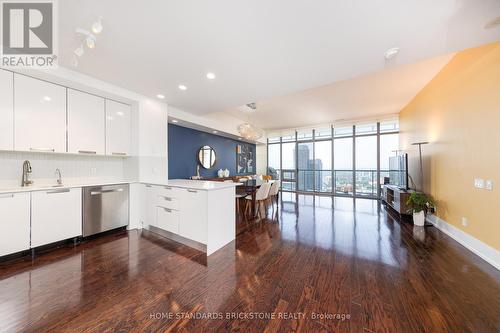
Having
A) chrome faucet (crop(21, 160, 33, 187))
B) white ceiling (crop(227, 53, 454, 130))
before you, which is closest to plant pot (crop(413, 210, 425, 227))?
white ceiling (crop(227, 53, 454, 130))

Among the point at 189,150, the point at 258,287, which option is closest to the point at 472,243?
the point at 258,287

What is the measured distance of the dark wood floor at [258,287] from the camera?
1.36 metres

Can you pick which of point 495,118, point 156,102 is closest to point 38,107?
point 156,102

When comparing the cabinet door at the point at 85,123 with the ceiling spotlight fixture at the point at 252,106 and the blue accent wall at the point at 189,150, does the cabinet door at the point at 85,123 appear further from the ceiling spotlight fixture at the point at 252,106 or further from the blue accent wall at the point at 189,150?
the ceiling spotlight fixture at the point at 252,106

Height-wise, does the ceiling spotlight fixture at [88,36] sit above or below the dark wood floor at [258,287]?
above

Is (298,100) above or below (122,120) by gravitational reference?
above

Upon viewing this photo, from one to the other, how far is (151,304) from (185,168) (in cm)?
381

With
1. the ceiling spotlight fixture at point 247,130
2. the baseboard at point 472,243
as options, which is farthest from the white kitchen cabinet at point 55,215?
the baseboard at point 472,243

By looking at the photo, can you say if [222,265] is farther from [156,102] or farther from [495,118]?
[495,118]

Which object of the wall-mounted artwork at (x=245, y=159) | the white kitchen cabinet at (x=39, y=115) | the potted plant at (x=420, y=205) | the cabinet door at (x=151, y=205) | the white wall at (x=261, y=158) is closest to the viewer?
the white kitchen cabinet at (x=39, y=115)

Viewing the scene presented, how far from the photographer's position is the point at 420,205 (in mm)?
3531

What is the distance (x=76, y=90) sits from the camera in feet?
9.37

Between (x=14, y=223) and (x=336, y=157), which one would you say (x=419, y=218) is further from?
(x=14, y=223)

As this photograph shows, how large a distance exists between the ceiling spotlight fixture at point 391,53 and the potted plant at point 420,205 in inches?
110
